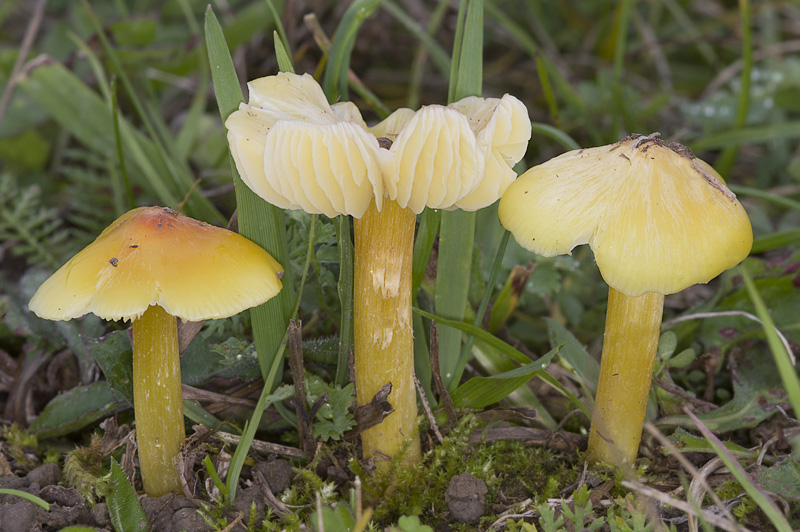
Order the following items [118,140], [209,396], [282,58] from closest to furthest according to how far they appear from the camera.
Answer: [282,58], [209,396], [118,140]

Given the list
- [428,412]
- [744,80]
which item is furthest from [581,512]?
[744,80]

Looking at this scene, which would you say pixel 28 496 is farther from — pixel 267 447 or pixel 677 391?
pixel 677 391

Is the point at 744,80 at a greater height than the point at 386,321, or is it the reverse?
the point at 744,80

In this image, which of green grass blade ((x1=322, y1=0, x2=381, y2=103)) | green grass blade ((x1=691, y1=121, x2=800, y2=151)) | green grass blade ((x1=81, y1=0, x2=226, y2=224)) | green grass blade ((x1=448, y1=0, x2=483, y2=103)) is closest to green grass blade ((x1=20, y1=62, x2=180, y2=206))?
green grass blade ((x1=81, y1=0, x2=226, y2=224))

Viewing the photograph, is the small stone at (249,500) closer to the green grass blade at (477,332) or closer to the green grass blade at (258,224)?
the green grass blade at (258,224)

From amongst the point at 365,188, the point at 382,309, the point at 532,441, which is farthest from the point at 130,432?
the point at 532,441

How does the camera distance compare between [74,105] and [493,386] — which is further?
[74,105]

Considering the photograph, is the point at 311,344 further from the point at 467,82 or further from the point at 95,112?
the point at 95,112
